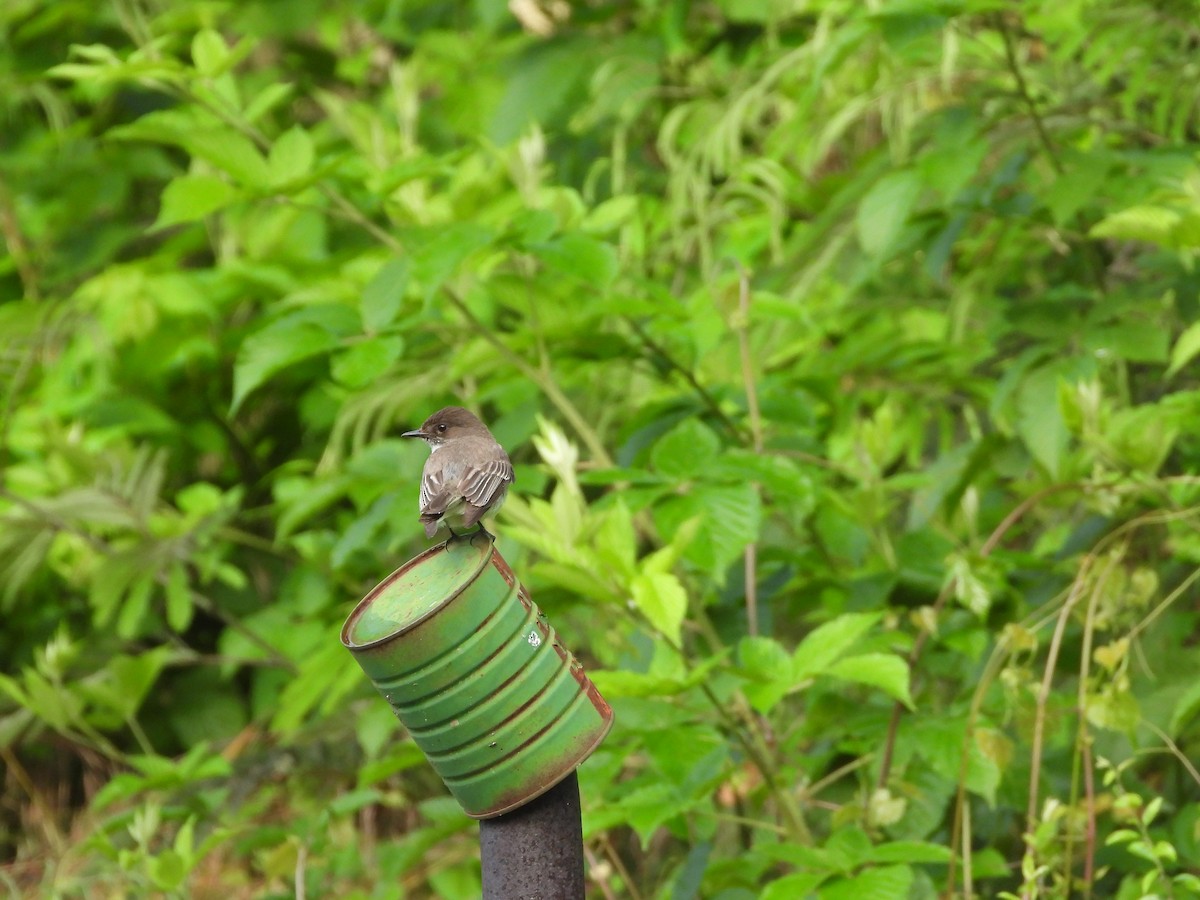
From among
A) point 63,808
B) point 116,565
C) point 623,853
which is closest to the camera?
point 116,565

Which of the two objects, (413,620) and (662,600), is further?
(662,600)

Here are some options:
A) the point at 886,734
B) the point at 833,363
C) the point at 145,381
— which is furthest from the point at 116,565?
the point at 886,734

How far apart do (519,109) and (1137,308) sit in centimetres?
203

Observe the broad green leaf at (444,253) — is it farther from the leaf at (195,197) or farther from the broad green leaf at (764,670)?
the broad green leaf at (764,670)

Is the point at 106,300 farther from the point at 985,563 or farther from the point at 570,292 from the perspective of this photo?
the point at 985,563


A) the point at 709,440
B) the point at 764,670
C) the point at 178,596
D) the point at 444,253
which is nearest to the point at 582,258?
the point at 444,253

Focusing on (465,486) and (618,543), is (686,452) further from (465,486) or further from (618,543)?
(465,486)

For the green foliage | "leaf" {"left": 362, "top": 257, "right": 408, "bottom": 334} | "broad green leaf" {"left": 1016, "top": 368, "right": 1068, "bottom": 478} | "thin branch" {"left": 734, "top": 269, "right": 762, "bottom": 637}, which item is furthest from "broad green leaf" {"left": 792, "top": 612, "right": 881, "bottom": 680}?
"leaf" {"left": 362, "top": 257, "right": 408, "bottom": 334}

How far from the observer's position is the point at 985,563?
90.4 inches

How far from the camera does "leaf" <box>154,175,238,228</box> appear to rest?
2.38m

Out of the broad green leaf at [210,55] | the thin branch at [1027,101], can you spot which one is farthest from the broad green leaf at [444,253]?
the thin branch at [1027,101]

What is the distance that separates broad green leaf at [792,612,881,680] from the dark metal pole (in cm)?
47

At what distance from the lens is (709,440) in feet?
7.43

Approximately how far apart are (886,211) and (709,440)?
664mm
